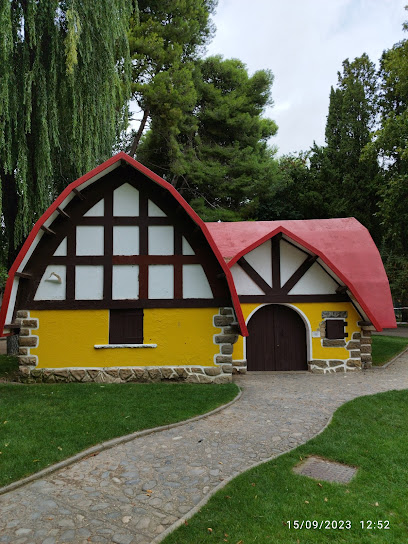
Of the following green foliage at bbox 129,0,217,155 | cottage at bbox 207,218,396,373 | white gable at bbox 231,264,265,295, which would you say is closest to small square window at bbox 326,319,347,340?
cottage at bbox 207,218,396,373

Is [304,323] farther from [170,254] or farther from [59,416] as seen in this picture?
[59,416]

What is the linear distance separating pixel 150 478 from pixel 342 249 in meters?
10.7

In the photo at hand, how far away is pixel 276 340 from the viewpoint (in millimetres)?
11547

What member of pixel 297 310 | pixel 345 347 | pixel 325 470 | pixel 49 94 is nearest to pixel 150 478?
pixel 325 470

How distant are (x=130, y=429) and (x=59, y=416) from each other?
4.76 feet

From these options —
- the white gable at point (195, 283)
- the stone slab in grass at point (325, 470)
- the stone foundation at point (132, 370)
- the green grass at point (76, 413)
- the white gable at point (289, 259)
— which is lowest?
the stone slab in grass at point (325, 470)

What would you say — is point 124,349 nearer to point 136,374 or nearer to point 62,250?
point 136,374

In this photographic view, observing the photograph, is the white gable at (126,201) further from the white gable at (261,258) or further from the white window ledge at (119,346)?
the white gable at (261,258)

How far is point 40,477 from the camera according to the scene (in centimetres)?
429

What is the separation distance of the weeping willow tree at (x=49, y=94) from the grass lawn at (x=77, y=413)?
5.17 m

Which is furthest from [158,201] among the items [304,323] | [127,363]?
[304,323]

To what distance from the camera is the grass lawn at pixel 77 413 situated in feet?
15.8

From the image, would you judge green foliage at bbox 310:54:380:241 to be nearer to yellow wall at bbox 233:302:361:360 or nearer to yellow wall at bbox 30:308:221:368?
yellow wall at bbox 233:302:361:360

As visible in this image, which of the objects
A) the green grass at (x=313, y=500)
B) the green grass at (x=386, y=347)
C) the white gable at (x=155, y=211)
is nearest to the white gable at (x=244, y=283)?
the white gable at (x=155, y=211)
